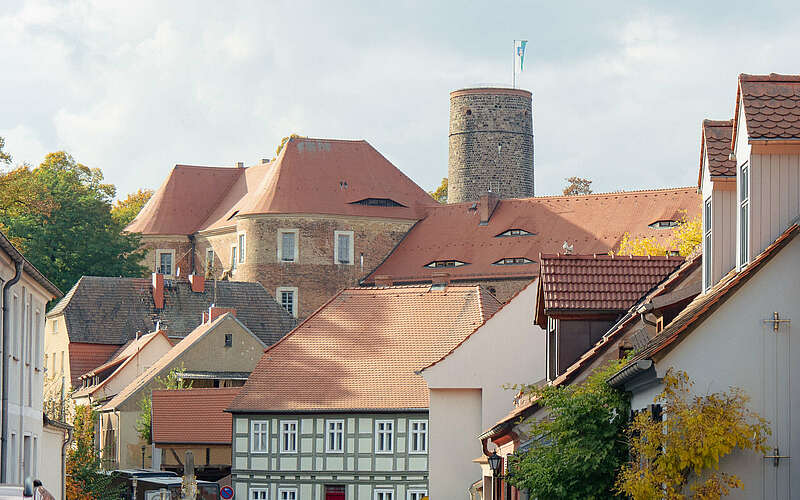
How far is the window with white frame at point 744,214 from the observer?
45.1 feet

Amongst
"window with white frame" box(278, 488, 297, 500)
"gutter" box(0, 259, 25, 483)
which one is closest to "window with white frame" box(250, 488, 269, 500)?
"window with white frame" box(278, 488, 297, 500)

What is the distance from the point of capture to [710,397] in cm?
1273

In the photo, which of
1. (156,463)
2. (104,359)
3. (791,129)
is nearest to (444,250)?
(104,359)

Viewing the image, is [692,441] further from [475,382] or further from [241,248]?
[241,248]

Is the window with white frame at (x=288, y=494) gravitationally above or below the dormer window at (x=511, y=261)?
below

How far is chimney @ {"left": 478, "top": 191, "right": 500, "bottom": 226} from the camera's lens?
83.1m

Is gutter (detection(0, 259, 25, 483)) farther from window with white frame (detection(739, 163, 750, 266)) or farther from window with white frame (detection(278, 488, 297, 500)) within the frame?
window with white frame (detection(278, 488, 297, 500))

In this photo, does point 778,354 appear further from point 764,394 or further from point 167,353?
point 167,353

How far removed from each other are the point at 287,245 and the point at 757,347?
233 feet

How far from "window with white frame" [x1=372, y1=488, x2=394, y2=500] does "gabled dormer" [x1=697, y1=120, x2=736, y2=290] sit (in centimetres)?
2695

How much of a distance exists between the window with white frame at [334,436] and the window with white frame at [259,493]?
2.11 metres

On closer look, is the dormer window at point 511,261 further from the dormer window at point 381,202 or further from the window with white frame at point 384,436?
the window with white frame at point 384,436

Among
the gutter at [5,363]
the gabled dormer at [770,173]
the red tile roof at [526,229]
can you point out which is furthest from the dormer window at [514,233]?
the gabled dormer at [770,173]

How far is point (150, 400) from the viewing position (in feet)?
172
